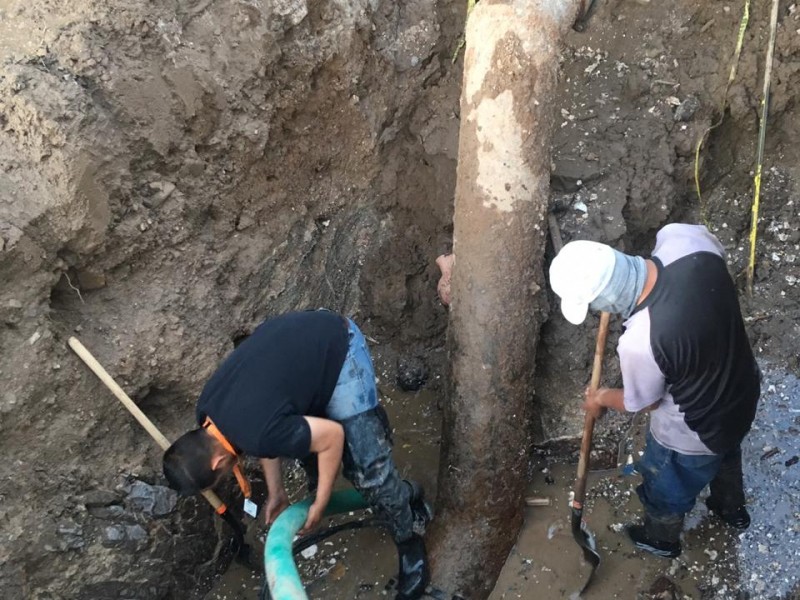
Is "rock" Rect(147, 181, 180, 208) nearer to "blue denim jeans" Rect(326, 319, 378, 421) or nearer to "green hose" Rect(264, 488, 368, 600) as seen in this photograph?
"blue denim jeans" Rect(326, 319, 378, 421)

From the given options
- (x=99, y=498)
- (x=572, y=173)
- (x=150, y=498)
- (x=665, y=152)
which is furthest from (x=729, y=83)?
(x=99, y=498)

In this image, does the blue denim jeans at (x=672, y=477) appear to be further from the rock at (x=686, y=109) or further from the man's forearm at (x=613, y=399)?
the rock at (x=686, y=109)

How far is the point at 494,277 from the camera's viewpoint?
3021mm

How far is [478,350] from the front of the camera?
10.1 ft

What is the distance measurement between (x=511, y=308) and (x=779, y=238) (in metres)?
1.97

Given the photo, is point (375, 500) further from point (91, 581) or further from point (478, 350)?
point (91, 581)

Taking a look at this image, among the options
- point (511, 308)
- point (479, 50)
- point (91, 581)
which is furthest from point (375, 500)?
point (479, 50)

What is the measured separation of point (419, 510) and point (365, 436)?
2.65 ft

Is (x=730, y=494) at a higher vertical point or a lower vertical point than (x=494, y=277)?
lower

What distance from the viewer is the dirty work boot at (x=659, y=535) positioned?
10.0ft

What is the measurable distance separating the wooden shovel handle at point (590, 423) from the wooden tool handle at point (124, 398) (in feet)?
5.26

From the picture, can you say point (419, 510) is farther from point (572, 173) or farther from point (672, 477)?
point (572, 173)

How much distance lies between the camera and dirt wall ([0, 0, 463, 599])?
2670mm

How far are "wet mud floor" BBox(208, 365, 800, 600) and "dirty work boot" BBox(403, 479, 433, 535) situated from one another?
149 millimetres
